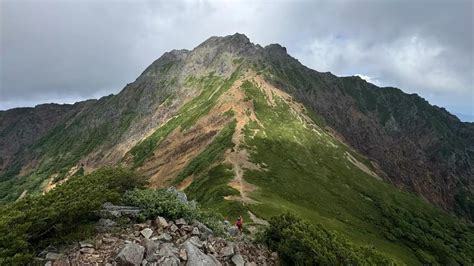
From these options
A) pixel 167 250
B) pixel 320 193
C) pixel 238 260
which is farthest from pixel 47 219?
pixel 320 193

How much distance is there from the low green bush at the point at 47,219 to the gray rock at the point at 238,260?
8.29 m

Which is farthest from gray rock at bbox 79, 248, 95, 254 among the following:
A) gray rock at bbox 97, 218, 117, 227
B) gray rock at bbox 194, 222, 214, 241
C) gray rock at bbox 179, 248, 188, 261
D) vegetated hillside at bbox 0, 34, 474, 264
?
vegetated hillside at bbox 0, 34, 474, 264

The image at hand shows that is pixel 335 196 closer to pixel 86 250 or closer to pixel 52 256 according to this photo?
pixel 86 250

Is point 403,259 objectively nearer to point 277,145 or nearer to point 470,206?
point 277,145

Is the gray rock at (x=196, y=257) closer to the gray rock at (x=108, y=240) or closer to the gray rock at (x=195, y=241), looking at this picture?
the gray rock at (x=195, y=241)

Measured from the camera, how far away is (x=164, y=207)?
1098 inches

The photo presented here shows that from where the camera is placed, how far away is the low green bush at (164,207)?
27.8 metres

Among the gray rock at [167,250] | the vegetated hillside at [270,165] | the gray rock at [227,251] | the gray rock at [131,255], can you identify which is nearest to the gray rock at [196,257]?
the gray rock at [167,250]

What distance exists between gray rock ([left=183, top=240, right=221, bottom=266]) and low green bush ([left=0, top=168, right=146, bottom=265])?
5529 millimetres

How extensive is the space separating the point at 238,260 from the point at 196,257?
3204 millimetres

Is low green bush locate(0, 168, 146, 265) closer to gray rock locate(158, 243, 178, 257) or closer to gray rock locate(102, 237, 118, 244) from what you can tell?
gray rock locate(102, 237, 118, 244)

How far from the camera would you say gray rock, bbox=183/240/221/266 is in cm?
2410

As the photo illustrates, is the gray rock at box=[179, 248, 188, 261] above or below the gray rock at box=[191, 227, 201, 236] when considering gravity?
below

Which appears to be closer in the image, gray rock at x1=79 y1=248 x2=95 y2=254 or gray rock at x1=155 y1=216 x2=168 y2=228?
gray rock at x1=79 y1=248 x2=95 y2=254
